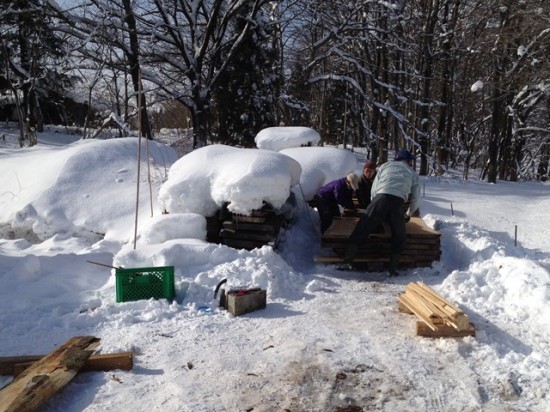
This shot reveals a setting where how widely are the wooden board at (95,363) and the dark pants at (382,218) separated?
11.2 ft

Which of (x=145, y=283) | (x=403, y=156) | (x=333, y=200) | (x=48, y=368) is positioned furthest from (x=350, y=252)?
(x=48, y=368)

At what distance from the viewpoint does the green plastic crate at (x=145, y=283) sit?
4879 millimetres

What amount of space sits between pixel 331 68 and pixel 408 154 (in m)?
15.8

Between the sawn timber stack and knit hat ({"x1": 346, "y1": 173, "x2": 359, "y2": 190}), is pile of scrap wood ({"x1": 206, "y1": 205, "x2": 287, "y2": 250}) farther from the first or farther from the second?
knit hat ({"x1": 346, "y1": 173, "x2": 359, "y2": 190})

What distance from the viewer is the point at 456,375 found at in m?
3.48

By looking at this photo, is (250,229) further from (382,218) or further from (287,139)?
(287,139)

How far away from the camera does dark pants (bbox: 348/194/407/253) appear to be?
618 centimetres

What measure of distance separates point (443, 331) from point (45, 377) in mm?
3014

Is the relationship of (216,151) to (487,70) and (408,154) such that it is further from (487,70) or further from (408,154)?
(487,70)

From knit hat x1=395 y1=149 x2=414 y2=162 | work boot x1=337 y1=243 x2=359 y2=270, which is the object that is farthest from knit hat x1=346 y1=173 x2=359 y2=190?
work boot x1=337 y1=243 x2=359 y2=270

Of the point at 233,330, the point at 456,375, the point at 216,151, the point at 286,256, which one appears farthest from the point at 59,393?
the point at 216,151

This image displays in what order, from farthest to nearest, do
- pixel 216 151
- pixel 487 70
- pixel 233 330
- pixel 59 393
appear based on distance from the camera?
pixel 487 70
pixel 216 151
pixel 233 330
pixel 59 393

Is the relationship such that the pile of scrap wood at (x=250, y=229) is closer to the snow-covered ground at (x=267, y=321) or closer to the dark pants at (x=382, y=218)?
the snow-covered ground at (x=267, y=321)

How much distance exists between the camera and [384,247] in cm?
653
